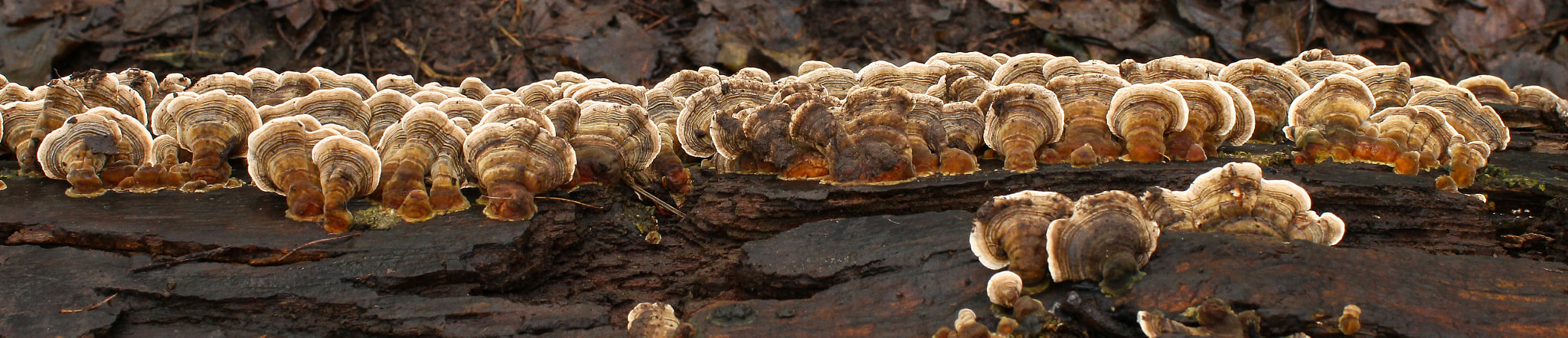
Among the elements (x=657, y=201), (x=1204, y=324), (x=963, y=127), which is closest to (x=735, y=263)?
(x=657, y=201)

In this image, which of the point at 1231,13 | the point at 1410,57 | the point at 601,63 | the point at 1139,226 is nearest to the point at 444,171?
the point at 1139,226

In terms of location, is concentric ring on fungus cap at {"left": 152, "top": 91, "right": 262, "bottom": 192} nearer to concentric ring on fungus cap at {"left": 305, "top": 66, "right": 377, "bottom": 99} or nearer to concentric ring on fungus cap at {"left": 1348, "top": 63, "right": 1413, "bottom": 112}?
concentric ring on fungus cap at {"left": 305, "top": 66, "right": 377, "bottom": 99}

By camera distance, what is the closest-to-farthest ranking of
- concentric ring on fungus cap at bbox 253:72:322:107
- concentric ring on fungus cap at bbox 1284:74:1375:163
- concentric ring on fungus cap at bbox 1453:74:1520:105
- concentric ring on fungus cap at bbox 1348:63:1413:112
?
A: concentric ring on fungus cap at bbox 1284:74:1375:163 < concentric ring on fungus cap at bbox 1348:63:1413:112 < concentric ring on fungus cap at bbox 253:72:322:107 < concentric ring on fungus cap at bbox 1453:74:1520:105

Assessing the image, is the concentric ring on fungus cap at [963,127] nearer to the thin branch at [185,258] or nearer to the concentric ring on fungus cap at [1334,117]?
the concentric ring on fungus cap at [1334,117]

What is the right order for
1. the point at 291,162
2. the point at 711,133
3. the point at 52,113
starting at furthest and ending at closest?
1. the point at 52,113
2. the point at 711,133
3. the point at 291,162

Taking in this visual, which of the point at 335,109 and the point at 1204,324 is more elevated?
the point at 335,109

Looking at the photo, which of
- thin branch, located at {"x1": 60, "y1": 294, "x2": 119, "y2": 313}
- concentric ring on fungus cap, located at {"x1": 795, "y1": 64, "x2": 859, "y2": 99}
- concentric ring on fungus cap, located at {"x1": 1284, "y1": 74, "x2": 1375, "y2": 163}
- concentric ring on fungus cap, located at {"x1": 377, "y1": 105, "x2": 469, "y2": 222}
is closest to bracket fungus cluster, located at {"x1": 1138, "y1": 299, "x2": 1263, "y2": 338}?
concentric ring on fungus cap, located at {"x1": 1284, "y1": 74, "x2": 1375, "y2": 163}

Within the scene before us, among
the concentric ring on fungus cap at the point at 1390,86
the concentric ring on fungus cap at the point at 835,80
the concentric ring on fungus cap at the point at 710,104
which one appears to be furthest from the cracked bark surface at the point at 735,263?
the concentric ring on fungus cap at the point at 835,80

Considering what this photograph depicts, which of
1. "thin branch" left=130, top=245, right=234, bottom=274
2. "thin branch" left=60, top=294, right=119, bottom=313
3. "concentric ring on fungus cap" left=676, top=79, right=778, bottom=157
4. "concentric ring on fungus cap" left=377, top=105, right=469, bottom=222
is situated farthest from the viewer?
"concentric ring on fungus cap" left=676, top=79, right=778, bottom=157

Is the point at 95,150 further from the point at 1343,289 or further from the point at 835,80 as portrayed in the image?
the point at 1343,289
